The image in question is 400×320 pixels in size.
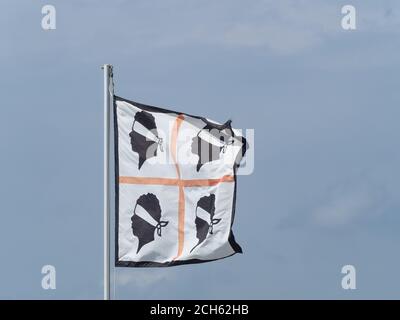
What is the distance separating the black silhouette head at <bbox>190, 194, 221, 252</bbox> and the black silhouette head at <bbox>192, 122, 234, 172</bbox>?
A: 931 mm

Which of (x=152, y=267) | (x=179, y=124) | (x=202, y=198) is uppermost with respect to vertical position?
(x=179, y=124)

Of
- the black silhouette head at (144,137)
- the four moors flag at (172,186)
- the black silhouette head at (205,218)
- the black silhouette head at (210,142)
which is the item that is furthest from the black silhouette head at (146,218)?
the black silhouette head at (210,142)

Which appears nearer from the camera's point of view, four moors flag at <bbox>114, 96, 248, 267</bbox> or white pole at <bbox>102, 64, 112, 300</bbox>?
white pole at <bbox>102, 64, 112, 300</bbox>

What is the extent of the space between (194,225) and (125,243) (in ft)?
6.92

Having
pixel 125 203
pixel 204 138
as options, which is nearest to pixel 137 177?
pixel 125 203

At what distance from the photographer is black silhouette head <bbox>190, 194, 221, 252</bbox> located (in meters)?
30.4

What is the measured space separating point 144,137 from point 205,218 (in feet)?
9.32

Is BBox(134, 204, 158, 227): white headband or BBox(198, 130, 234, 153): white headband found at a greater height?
BBox(198, 130, 234, 153): white headband

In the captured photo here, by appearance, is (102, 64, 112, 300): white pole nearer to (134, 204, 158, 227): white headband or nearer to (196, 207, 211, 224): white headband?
(134, 204, 158, 227): white headband

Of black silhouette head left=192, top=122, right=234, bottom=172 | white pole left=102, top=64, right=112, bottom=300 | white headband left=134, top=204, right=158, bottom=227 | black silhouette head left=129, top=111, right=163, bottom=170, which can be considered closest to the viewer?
white pole left=102, top=64, right=112, bottom=300

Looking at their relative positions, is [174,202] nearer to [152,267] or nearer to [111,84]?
[152,267]

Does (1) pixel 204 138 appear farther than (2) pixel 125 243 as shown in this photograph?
Yes

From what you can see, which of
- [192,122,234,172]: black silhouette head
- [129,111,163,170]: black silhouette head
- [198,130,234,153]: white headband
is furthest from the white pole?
[198,130,234,153]: white headband

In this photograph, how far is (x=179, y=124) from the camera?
1216 inches
